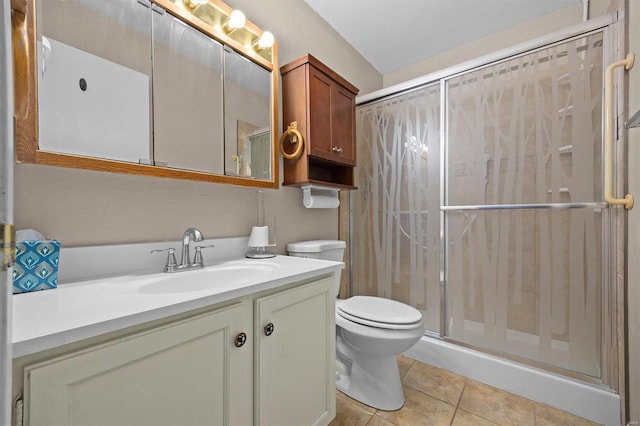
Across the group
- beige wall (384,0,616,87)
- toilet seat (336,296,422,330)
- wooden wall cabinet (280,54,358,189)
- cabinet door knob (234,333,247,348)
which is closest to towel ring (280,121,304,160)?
wooden wall cabinet (280,54,358,189)

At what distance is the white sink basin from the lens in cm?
92

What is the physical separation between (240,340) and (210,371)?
0.34 feet

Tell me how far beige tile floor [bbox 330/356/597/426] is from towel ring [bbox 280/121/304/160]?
53.9 inches

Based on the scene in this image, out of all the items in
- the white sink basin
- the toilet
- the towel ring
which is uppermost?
the towel ring

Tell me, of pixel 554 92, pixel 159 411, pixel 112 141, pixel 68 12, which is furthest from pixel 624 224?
pixel 68 12

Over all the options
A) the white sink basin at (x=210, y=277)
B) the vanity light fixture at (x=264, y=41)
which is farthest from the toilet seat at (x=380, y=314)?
the vanity light fixture at (x=264, y=41)

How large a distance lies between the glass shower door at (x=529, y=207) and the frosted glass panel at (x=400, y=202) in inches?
4.2

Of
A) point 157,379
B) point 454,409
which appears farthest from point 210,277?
point 454,409

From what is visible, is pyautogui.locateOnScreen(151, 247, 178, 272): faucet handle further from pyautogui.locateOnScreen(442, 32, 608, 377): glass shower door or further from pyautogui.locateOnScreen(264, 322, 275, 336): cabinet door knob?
pyautogui.locateOnScreen(442, 32, 608, 377): glass shower door

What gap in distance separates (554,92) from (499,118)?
263mm

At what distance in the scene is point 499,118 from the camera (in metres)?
1.61

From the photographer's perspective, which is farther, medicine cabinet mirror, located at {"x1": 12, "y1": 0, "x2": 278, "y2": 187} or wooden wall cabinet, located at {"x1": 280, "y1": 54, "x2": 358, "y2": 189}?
wooden wall cabinet, located at {"x1": 280, "y1": 54, "x2": 358, "y2": 189}

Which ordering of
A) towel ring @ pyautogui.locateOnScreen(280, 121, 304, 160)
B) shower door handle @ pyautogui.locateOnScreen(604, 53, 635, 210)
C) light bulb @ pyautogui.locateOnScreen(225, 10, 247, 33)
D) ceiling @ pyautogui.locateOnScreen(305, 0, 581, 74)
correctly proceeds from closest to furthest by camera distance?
shower door handle @ pyautogui.locateOnScreen(604, 53, 635, 210) → light bulb @ pyautogui.locateOnScreen(225, 10, 247, 33) → towel ring @ pyautogui.locateOnScreen(280, 121, 304, 160) → ceiling @ pyautogui.locateOnScreen(305, 0, 581, 74)

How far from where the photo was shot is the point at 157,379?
2.02 ft
